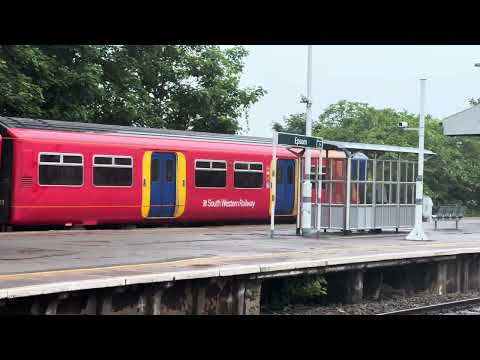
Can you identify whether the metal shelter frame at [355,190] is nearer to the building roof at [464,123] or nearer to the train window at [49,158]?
the train window at [49,158]

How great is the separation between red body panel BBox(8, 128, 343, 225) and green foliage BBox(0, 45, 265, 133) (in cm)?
549

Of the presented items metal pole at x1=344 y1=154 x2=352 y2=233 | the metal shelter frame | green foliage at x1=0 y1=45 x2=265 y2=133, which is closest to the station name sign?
the metal shelter frame

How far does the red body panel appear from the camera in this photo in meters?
19.0

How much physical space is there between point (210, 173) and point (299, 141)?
4220mm

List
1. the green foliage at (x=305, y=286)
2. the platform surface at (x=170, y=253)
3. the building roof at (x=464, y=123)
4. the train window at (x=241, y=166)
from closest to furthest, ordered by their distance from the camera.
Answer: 1. the platform surface at (x=170, y=253)
2. the green foliage at (x=305, y=286)
3. the train window at (x=241, y=166)
4. the building roof at (x=464, y=123)

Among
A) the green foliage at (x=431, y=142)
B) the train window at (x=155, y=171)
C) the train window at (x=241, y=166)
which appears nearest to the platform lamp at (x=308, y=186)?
the train window at (x=241, y=166)

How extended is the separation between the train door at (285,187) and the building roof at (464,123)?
935 cm

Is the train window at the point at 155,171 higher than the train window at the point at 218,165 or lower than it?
lower

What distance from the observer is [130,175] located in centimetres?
2111

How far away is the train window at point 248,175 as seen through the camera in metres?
23.9

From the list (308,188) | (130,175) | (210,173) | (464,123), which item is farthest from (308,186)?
(464,123)

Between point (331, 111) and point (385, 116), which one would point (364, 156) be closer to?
point (385, 116)

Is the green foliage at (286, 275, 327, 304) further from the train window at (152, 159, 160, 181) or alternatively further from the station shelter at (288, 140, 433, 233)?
the train window at (152, 159, 160, 181)
